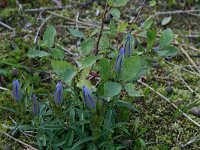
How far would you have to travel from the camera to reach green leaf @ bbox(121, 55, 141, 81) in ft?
5.34

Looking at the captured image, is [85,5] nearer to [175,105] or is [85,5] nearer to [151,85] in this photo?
[151,85]

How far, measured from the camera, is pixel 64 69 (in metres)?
1.69

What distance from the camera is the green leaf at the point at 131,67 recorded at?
1627 mm

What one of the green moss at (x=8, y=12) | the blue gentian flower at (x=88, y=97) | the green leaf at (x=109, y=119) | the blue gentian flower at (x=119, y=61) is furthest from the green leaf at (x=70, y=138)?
the green moss at (x=8, y=12)

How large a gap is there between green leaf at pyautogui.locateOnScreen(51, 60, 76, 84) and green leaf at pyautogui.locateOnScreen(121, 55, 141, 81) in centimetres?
19

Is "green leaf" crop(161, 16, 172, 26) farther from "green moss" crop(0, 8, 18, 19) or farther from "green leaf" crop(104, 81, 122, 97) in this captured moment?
"green leaf" crop(104, 81, 122, 97)

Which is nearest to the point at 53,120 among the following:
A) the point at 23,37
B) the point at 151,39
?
the point at 151,39

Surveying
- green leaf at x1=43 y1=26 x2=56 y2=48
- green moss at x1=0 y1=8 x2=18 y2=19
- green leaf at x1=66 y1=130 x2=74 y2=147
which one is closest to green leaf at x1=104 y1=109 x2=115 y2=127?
green leaf at x1=66 y1=130 x2=74 y2=147

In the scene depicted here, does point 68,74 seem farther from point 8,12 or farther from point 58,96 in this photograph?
point 8,12

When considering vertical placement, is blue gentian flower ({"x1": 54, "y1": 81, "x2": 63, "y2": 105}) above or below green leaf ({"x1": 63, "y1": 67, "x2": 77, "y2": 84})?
below

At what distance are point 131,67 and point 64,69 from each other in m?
0.26

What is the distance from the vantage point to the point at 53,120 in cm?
186

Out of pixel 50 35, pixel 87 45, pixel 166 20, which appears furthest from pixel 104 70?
pixel 166 20

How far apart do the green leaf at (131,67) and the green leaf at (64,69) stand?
0.64 feet
